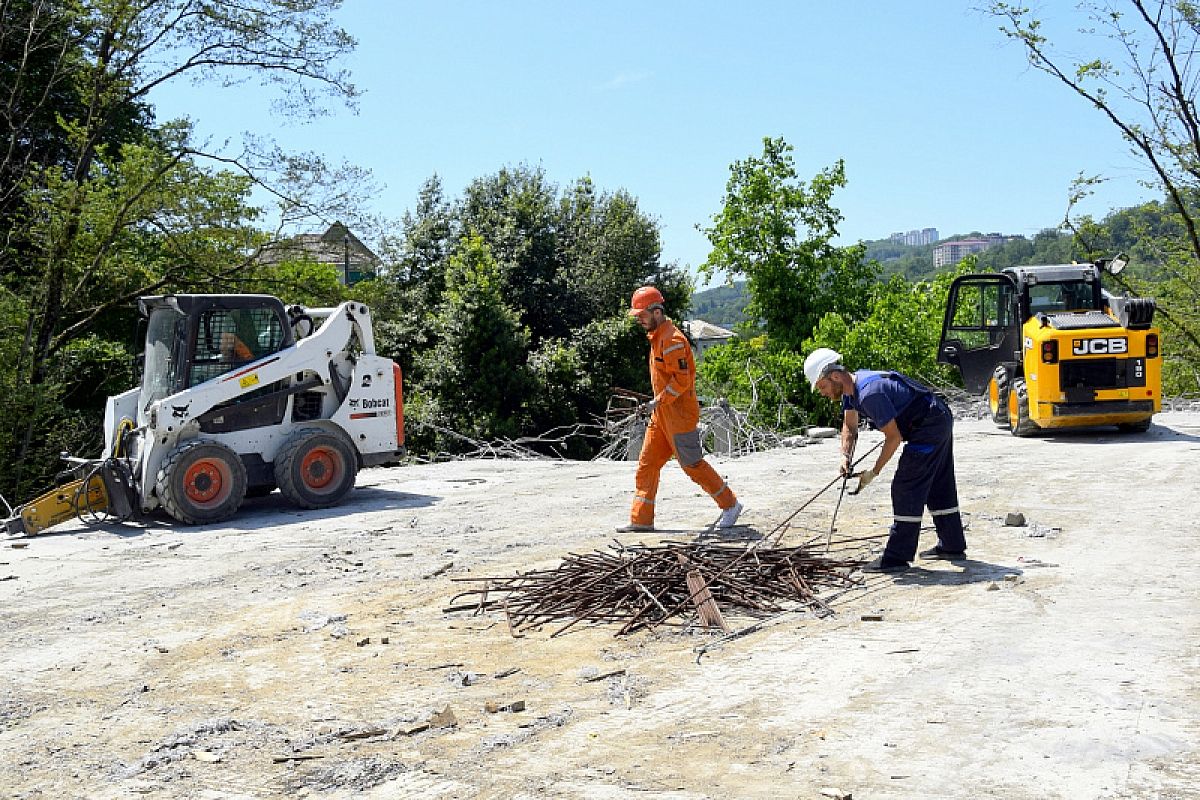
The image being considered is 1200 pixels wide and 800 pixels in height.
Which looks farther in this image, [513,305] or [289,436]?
[513,305]

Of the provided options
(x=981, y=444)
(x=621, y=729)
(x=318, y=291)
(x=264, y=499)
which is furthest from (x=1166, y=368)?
(x=621, y=729)

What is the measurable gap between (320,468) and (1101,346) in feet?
31.0

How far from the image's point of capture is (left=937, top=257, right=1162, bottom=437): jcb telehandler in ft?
46.1

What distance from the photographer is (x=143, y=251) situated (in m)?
23.3

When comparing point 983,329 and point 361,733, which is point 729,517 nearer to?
point 361,733

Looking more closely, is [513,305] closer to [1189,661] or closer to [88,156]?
[88,156]

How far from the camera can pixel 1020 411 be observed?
49.3ft

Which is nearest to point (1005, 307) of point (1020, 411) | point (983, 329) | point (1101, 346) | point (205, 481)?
point (983, 329)

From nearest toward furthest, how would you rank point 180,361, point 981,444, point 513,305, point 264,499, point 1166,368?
point 180,361 < point 264,499 < point 981,444 < point 1166,368 < point 513,305

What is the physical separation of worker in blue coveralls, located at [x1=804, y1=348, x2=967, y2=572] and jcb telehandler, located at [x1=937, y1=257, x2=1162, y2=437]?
737cm

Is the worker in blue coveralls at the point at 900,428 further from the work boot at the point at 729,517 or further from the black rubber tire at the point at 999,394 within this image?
the black rubber tire at the point at 999,394


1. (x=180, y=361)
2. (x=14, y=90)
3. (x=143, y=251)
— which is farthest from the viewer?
(x=143, y=251)

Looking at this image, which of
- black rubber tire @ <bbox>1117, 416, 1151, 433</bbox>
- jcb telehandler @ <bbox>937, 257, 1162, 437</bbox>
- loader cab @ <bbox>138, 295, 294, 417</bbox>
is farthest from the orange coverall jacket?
black rubber tire @ <bbox>1117, 416, 1151, 433</bbox>

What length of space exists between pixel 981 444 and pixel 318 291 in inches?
537
